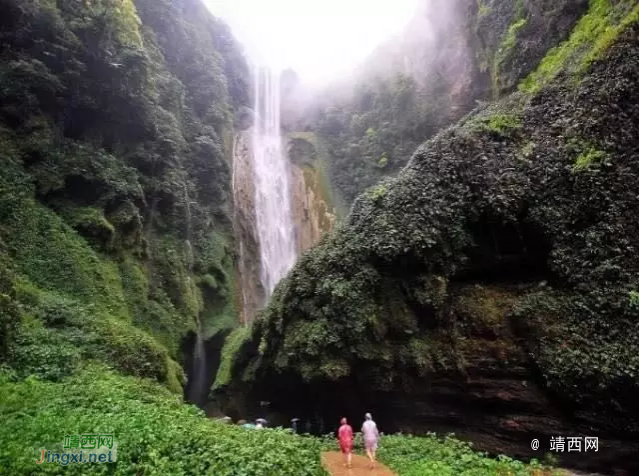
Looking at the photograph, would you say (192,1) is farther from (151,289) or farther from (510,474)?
(510,474)

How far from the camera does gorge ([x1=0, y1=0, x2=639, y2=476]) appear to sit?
28.7 ft

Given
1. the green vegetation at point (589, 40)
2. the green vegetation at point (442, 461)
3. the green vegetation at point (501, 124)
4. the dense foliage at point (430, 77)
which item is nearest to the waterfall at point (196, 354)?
the green vegetation at point (442, 461)

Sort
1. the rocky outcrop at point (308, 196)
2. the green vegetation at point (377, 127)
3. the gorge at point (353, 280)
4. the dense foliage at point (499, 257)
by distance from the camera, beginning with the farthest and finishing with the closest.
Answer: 1. the rocky outcrop at point (308, 196)
2. the green vegetation at point (377, 127)
3. the dense foliage at point (499, 257)
4. the gorge at point (353, 280)

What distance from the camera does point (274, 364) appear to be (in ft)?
43.5

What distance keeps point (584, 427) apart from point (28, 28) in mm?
18060

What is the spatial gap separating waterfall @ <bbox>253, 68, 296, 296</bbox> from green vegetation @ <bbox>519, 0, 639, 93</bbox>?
14.5m

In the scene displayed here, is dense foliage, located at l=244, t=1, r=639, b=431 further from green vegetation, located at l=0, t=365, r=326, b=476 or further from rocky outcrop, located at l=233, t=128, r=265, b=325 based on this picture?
rocky outcrop, located at l=233, t=128, r=265, b=325

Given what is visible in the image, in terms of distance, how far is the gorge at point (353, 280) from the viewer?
28.7 ft

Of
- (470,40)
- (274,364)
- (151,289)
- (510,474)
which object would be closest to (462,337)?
(510,474)

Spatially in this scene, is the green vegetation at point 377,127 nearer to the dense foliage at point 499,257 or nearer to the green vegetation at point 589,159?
the dense foliage at point 499,257

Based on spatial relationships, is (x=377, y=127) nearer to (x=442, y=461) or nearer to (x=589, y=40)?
(x=589, y=40)

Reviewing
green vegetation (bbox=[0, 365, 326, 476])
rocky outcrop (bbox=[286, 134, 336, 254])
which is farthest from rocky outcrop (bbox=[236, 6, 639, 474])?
rocky outcrop (bbox=[286, 134, 336, 254])

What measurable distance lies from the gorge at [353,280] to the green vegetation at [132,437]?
0.04 m

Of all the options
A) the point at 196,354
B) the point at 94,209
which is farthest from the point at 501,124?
the point at 196,354
